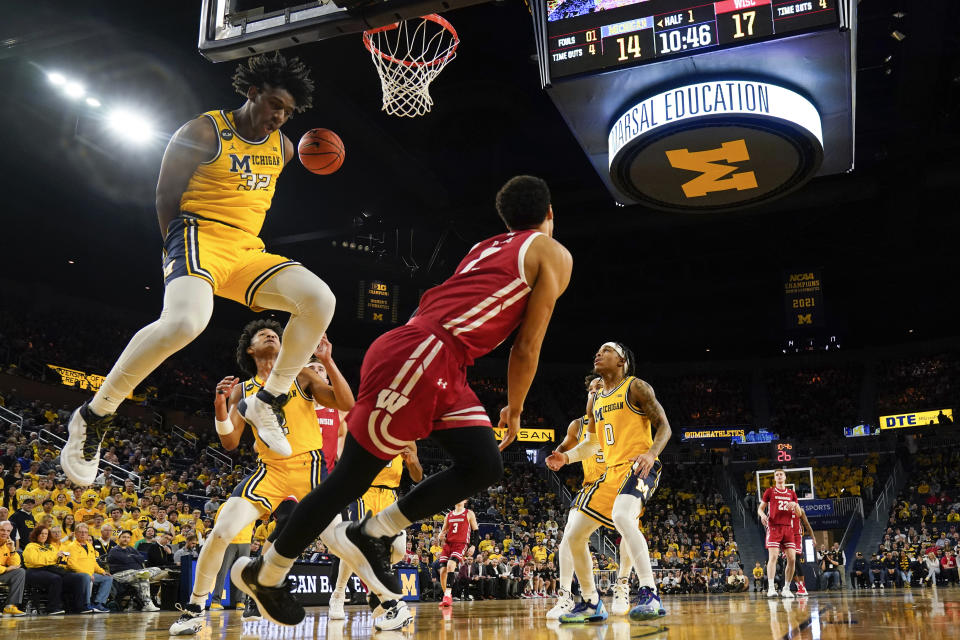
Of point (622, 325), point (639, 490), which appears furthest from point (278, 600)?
point (622, 325)

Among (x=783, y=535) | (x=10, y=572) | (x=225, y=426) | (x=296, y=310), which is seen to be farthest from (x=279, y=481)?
(x=783, y=535)

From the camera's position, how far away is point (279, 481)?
538 cm

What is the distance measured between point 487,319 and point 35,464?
12.1 m

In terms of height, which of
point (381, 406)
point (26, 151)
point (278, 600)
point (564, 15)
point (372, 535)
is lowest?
point (278, 600)

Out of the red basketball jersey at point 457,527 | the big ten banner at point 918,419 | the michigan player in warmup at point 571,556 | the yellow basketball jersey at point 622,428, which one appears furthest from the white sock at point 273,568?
the big ten banner at point 918,419

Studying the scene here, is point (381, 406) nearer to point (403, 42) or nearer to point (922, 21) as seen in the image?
point (403, 42)

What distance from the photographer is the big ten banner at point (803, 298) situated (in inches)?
904

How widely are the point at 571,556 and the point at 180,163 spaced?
3876mm

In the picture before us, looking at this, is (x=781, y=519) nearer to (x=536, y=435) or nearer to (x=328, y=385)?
(x=328, y=385)

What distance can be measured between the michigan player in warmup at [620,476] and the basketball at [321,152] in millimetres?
2582

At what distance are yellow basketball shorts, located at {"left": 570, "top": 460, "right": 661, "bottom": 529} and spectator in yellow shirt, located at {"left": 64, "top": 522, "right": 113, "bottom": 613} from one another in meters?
6.58

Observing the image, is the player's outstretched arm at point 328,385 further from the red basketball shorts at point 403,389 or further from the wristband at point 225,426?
the red basketball shorts at point 403,389

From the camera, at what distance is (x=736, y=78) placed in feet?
30.5

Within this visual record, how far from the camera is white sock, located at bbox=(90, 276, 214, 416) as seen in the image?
3830 mm
